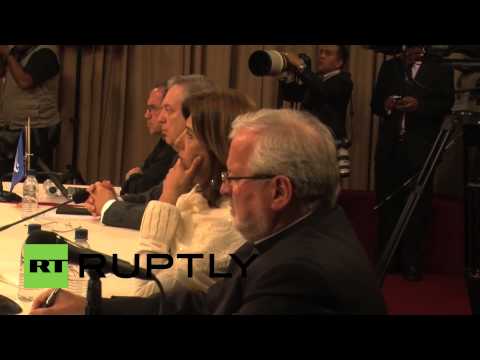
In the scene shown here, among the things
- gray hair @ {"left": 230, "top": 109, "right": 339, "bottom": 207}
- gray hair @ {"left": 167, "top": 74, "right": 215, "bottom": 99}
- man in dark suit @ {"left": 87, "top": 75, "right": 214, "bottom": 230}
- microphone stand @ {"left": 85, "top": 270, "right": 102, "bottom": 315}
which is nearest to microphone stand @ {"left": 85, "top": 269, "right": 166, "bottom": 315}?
microphone stand @ {"left": 85, "top": 270, "right": 102, "bottom": 315}

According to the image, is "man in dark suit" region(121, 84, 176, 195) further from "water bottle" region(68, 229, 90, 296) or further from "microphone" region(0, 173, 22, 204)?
"water bottle" region(68, 229, 90, 296)

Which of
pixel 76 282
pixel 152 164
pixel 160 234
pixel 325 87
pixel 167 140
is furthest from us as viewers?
pixel 152 164

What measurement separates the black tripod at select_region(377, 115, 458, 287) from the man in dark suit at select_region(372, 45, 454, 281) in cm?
6

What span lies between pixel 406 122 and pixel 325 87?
375 millimetres

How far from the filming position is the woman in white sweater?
1926 mm

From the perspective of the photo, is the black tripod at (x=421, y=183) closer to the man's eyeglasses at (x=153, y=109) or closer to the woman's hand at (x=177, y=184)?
the woman's hand at (x=177, y=184)

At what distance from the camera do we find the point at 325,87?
2.31 m

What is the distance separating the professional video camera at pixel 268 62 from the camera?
1998mm

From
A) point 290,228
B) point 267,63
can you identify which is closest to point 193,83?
point 267,63

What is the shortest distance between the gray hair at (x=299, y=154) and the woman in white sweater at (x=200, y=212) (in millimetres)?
490

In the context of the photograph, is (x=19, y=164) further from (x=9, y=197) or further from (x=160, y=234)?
(x=160, y=234)

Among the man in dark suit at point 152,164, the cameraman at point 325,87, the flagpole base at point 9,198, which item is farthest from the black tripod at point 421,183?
the flagpole base at point 9,198

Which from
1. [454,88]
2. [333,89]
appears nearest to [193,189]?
[333,89]

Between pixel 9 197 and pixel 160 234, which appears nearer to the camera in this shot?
pixel 160 234
